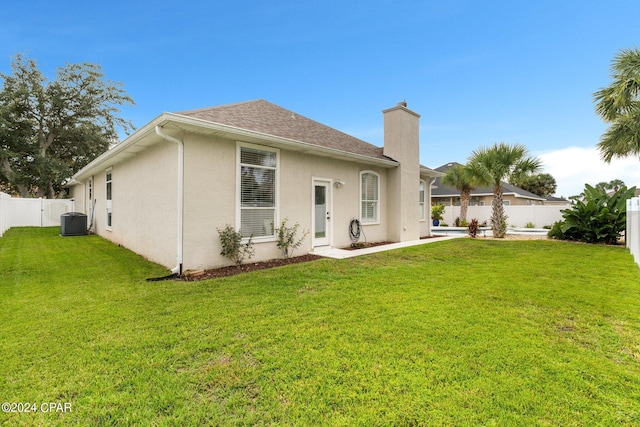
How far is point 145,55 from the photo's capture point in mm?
13578

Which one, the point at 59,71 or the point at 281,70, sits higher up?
the point at 59,71

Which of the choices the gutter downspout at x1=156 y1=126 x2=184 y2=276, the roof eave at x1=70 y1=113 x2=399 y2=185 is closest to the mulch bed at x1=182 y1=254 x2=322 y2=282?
the gutter downspout at x1=156 y1=126 x2=184 y2=276

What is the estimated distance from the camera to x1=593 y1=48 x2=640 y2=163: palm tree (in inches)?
397

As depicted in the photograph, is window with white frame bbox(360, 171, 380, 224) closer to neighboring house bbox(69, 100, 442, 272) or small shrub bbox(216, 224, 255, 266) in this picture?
neighboring house bbox(69, 100, 442, 272)

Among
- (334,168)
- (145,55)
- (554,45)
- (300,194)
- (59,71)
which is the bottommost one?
(300,194)

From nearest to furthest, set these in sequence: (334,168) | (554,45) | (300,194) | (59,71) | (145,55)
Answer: (300,194)
(334,168)
(554,45)
(145,55)
(59,71)

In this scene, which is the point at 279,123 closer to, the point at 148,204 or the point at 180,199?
the point at 180,199

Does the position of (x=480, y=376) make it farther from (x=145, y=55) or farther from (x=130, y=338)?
(x=145, y=55)

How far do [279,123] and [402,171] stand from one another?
16.3 ft

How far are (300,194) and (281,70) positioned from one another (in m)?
8.38

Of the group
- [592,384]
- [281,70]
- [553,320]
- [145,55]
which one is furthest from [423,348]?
[145,55]

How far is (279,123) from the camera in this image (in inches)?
352

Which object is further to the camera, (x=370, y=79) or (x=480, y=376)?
(x=370, y=79)

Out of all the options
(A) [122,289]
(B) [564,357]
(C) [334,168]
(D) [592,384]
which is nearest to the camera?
(D) [592,384]
